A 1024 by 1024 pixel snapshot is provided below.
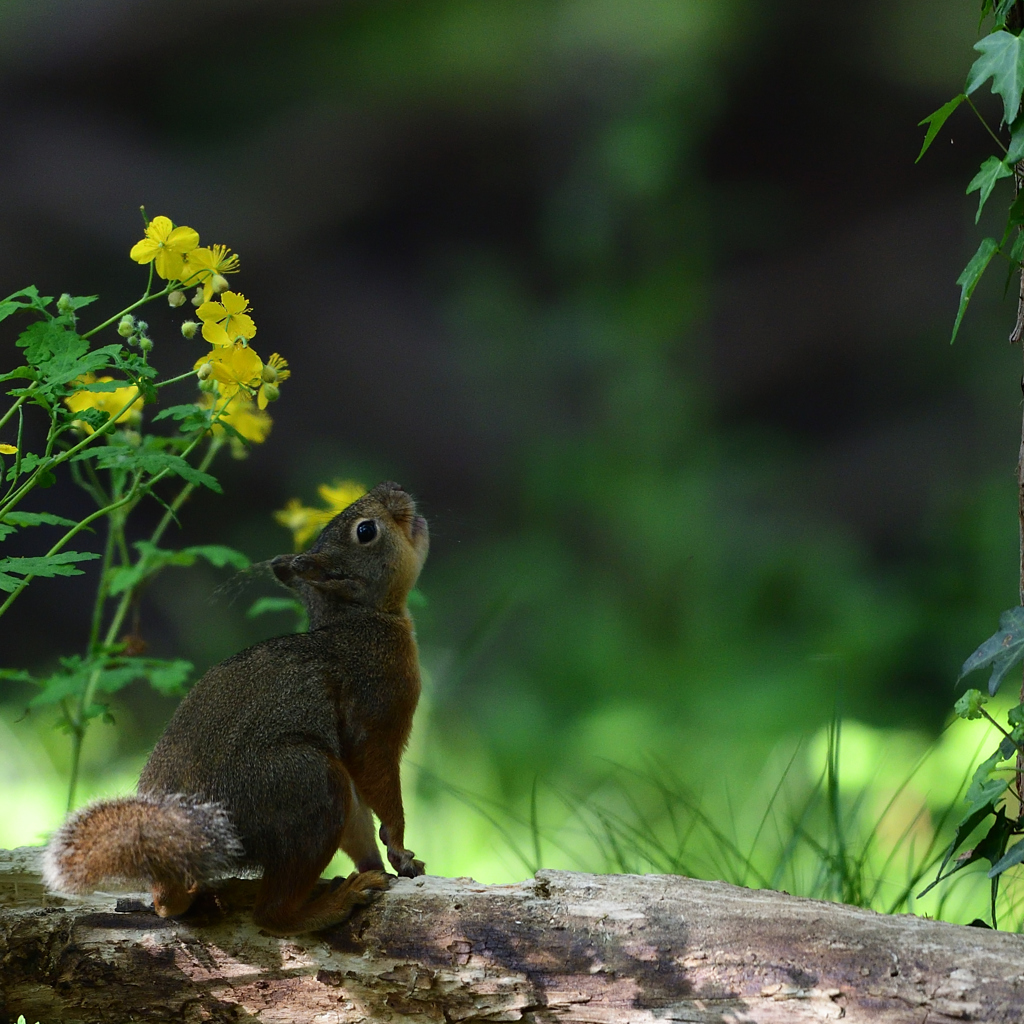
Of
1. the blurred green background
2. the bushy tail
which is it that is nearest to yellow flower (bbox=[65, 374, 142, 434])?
the bushy tail

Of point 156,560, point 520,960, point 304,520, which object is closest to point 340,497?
point 304,520

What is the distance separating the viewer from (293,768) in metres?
2.06

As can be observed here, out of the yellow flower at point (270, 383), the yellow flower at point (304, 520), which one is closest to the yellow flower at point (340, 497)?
the yellow flower at point (304, 520)

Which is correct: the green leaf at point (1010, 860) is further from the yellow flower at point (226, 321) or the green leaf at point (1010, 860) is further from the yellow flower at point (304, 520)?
the yellow flower at point (304, 520)

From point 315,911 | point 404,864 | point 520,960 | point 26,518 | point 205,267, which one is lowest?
point 520,960

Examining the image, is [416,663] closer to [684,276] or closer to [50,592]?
[684,276]

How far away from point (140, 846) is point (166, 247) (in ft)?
3.27

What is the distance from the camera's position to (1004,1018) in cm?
170

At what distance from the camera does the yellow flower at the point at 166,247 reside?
2.01 metres

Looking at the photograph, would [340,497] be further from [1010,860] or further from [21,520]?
[1010,860]

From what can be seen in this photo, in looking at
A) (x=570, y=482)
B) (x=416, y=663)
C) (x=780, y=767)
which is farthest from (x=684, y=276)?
(x=416, y=663)

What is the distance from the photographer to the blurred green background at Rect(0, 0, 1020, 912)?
5070mm

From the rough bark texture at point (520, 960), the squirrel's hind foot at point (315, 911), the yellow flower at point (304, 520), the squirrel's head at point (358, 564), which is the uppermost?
the yellow flower at point (304, 520)

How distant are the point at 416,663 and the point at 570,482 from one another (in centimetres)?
284
